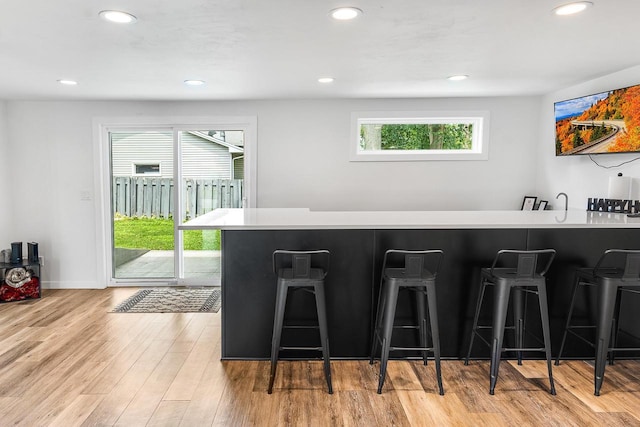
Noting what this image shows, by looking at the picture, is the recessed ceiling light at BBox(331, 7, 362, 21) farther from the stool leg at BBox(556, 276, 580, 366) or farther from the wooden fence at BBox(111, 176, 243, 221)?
the wooden fence at BBox(111, 176, 243, 221)

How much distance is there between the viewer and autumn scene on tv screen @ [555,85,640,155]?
10.7 feet

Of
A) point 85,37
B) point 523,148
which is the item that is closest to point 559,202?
point 523,148

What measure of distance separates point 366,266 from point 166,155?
3.25 m

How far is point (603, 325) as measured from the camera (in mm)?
2596

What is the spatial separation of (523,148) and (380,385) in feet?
11.4

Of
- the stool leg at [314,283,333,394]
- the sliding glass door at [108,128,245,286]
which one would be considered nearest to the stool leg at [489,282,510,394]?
the stool leg at [314,283,333,394]

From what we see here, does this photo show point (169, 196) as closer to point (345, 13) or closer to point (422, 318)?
point (422, 318)

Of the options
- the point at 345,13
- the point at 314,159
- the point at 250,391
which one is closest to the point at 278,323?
the point at 250,391

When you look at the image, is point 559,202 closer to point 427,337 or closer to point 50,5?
point 427,337

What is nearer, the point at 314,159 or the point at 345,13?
the point at 345,13

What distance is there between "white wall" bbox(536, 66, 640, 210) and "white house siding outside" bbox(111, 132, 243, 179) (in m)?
3.59

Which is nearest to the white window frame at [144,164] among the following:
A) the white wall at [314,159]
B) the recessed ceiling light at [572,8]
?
the white wall at [314,159]

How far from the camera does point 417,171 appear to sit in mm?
4836

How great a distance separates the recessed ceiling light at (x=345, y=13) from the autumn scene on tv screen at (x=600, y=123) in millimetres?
2429
